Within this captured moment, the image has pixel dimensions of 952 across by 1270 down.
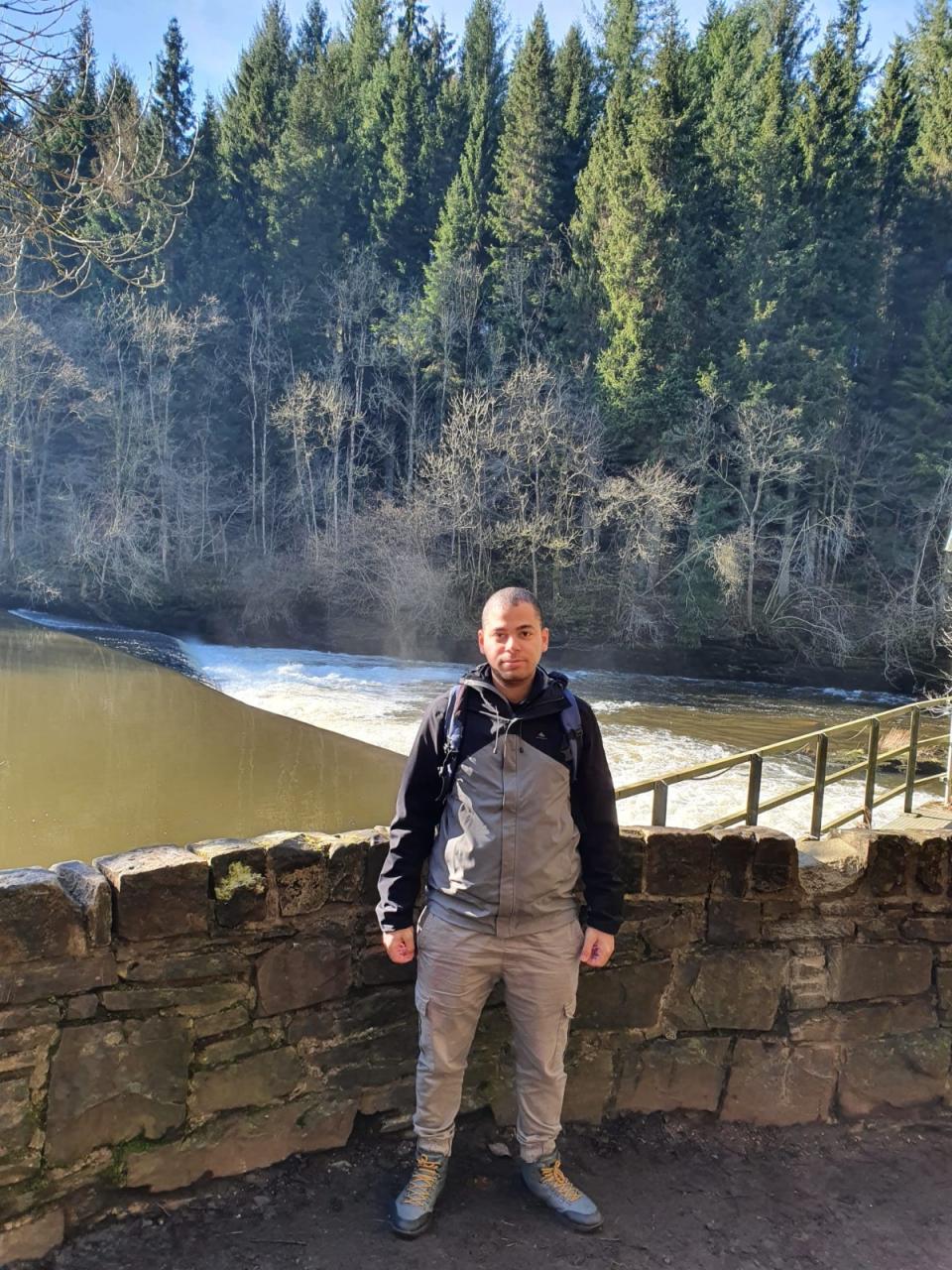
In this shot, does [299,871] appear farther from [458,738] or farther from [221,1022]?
[458,738]

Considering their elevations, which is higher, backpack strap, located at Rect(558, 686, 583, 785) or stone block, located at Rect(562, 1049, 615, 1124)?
backpack strap, located at Rect(558, 686, 583, 785)

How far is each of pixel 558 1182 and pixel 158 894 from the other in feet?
4.63

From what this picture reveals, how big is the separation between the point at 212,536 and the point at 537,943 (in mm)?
31656

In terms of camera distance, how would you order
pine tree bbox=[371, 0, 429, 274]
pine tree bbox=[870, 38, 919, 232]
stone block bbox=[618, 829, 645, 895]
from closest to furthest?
stone block bbox=[618, 829, 645, 895] < pine tree bbox=[870, 38, 919, 232] < pine tree bbox=[371, 0, 429, 274]

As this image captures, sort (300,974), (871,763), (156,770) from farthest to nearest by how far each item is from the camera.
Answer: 1. (156,770)
2. (871,763)
3. (300,974)

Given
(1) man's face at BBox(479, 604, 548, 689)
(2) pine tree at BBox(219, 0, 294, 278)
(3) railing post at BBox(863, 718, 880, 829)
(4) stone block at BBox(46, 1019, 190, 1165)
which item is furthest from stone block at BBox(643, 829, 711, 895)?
(2) pine tree at BBox(219, 0, 294, 278)

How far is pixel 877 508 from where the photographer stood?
29.2 m

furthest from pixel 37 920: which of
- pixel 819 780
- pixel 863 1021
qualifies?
pixel 819 780

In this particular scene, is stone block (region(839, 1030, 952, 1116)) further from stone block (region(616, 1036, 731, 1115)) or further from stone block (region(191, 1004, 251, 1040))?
stone block (region(191, 1004, 251, 1040))

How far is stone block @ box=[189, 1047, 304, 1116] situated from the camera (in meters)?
2.47

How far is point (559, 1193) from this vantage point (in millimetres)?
2512

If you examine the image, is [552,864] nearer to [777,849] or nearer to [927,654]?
[777,849]

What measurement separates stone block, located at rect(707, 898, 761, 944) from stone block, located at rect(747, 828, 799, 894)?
0.07 m

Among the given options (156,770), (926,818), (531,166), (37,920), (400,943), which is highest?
(531,166)
